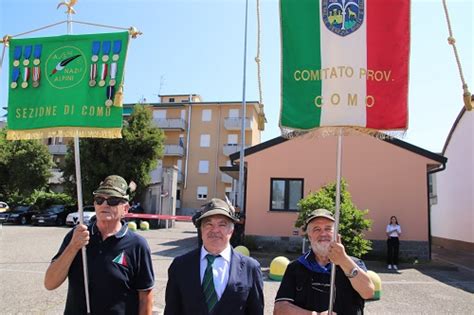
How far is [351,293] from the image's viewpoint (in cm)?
316

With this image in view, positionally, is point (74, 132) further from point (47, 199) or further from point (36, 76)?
point (47, 199)

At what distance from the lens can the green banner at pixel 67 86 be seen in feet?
12.6

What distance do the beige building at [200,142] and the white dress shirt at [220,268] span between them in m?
46.0

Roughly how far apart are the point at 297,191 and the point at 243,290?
51.4 feet

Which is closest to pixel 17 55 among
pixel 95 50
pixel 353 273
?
pixel 95 50

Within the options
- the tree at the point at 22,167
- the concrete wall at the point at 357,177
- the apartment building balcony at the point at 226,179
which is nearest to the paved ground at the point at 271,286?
the concrete wall at the point at 357,177

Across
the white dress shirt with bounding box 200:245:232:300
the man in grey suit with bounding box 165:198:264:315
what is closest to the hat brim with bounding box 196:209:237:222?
the man in grey suit with bounding box 165:198:264:315

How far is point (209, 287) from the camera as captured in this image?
112 inches

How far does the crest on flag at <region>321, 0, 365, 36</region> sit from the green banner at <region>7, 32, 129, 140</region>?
6.34 ft

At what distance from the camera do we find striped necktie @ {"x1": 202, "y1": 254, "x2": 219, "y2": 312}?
2796 millimetres

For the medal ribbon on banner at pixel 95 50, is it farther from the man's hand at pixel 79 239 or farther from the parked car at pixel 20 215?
the parked car at pixel 20 215

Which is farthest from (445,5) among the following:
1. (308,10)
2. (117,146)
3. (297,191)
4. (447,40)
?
(117,146)

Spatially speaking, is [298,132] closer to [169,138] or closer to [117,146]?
[117,146]

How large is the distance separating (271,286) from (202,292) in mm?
7515
